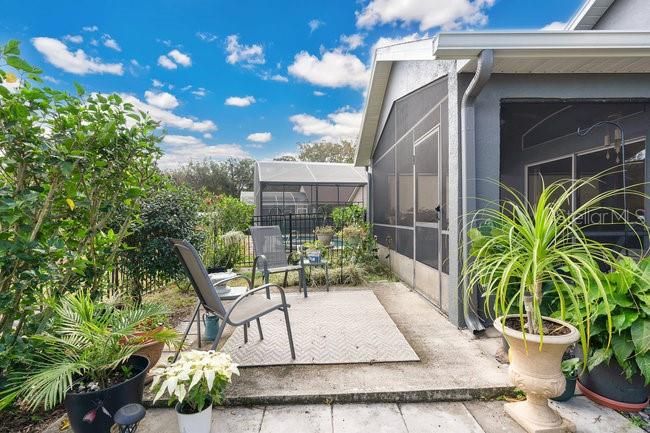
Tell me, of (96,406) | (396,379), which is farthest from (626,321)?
(96,406)

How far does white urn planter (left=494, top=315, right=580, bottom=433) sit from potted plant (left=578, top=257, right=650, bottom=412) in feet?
1.18

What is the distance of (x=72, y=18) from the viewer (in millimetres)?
4875

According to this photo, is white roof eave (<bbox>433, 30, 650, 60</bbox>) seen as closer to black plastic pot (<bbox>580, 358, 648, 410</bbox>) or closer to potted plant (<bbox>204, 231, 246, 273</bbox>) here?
black plastic pot (<bbox>580, 358, 648, 410</bbox>)

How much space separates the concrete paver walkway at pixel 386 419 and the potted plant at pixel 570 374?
6 centimetres

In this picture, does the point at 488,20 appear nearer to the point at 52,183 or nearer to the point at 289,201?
the point at 52,183

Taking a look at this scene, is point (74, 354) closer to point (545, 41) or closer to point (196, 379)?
point (196, 379)

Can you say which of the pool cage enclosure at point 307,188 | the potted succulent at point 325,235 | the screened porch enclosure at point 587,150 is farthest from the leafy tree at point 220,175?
the screened porch enclosure at point 587,150

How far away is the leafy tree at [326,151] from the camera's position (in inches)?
1093

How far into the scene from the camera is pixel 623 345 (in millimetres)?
1856

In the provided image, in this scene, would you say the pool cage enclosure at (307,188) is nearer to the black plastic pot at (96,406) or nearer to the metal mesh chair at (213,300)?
the metal mesh chair at (213,300)

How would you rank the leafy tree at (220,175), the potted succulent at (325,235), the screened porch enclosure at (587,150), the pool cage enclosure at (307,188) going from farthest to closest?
the leafy tree at (220,175), the pool cage enclosure at (307,188), the potted succulent at (325,235), the screened porch enclosure at (587,150)

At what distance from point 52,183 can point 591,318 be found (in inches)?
136

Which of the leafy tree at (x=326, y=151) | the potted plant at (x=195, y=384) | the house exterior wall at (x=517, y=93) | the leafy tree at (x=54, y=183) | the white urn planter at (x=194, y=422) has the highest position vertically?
the leafy tree at (x=326, y=151)

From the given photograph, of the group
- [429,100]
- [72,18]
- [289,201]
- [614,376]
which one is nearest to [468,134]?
[429,100]
